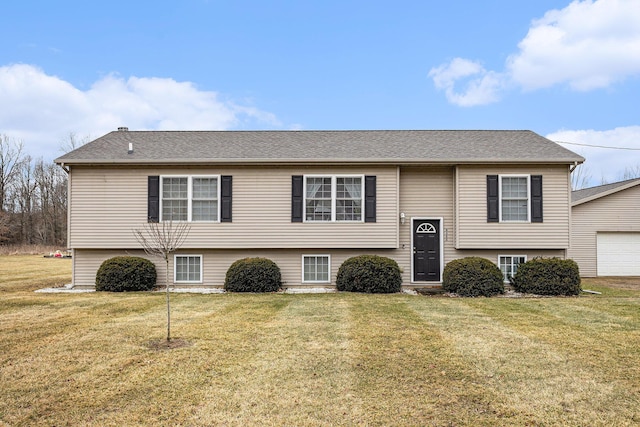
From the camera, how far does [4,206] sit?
3834cm

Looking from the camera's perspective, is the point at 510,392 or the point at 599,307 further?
the point at 599,307

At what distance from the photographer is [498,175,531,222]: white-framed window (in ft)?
39.7

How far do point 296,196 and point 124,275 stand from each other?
5.03 m

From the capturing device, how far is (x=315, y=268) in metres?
A: 12.4

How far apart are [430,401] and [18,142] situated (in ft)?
148

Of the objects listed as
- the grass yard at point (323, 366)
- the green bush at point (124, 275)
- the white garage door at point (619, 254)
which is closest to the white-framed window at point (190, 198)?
the green bush at point (124, 275)

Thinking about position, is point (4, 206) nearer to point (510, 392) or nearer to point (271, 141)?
point (271, 141)

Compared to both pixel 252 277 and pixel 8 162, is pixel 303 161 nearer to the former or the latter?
pixel 252 277

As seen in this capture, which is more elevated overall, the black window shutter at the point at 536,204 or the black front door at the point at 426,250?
the black window shutter at the point at 536,204

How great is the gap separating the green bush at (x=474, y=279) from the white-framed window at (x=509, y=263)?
110cm

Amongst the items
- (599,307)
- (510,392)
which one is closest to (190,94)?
(599,307)

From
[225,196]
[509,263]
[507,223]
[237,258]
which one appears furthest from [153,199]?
[509,263]

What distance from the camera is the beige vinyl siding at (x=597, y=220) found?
1639 centimetres

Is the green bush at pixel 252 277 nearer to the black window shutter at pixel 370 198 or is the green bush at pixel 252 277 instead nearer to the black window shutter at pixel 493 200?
the black window shutter at pixel 370 198
